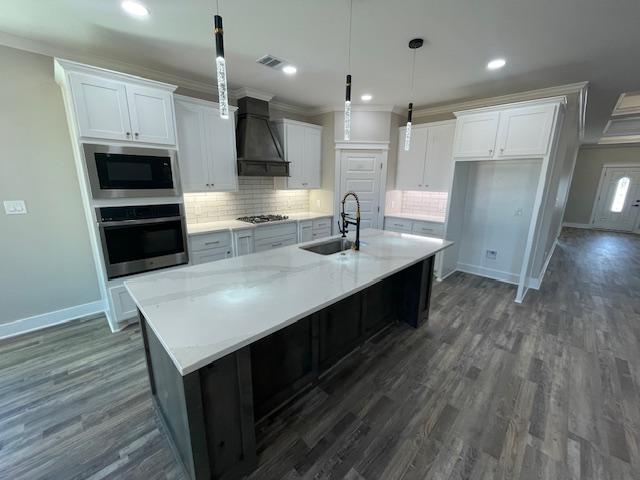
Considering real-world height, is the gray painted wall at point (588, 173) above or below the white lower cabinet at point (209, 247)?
above

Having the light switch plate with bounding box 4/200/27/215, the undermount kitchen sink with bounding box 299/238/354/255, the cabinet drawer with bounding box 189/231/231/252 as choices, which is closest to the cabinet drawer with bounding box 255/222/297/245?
the cabinet drawer with bounding box 189/231/231/252

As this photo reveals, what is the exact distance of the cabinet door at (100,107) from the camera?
7.52 feet

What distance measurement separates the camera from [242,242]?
3.61 m

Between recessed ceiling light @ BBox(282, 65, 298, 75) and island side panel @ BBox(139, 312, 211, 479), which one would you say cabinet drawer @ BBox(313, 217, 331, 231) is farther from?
island side panel @ BBox(139, 312, 211, 479)

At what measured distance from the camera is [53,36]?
2.36 m

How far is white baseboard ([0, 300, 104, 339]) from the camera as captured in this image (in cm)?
263

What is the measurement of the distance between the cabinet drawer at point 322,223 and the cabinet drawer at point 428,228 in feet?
4.76

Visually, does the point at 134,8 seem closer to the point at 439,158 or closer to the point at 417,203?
the point at 439,158

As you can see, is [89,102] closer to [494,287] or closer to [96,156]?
[96,156]

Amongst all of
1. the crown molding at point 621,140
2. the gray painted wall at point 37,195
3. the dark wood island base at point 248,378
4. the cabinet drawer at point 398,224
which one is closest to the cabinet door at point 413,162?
the cabinet drawer at point 398,224

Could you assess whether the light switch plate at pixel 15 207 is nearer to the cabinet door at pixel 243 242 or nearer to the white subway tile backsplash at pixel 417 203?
the cabinet door at pixel 243 242

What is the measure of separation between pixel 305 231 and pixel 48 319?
10.7ft

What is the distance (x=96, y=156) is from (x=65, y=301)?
169 cm

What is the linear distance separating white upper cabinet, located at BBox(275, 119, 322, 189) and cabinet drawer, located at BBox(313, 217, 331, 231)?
62cm
